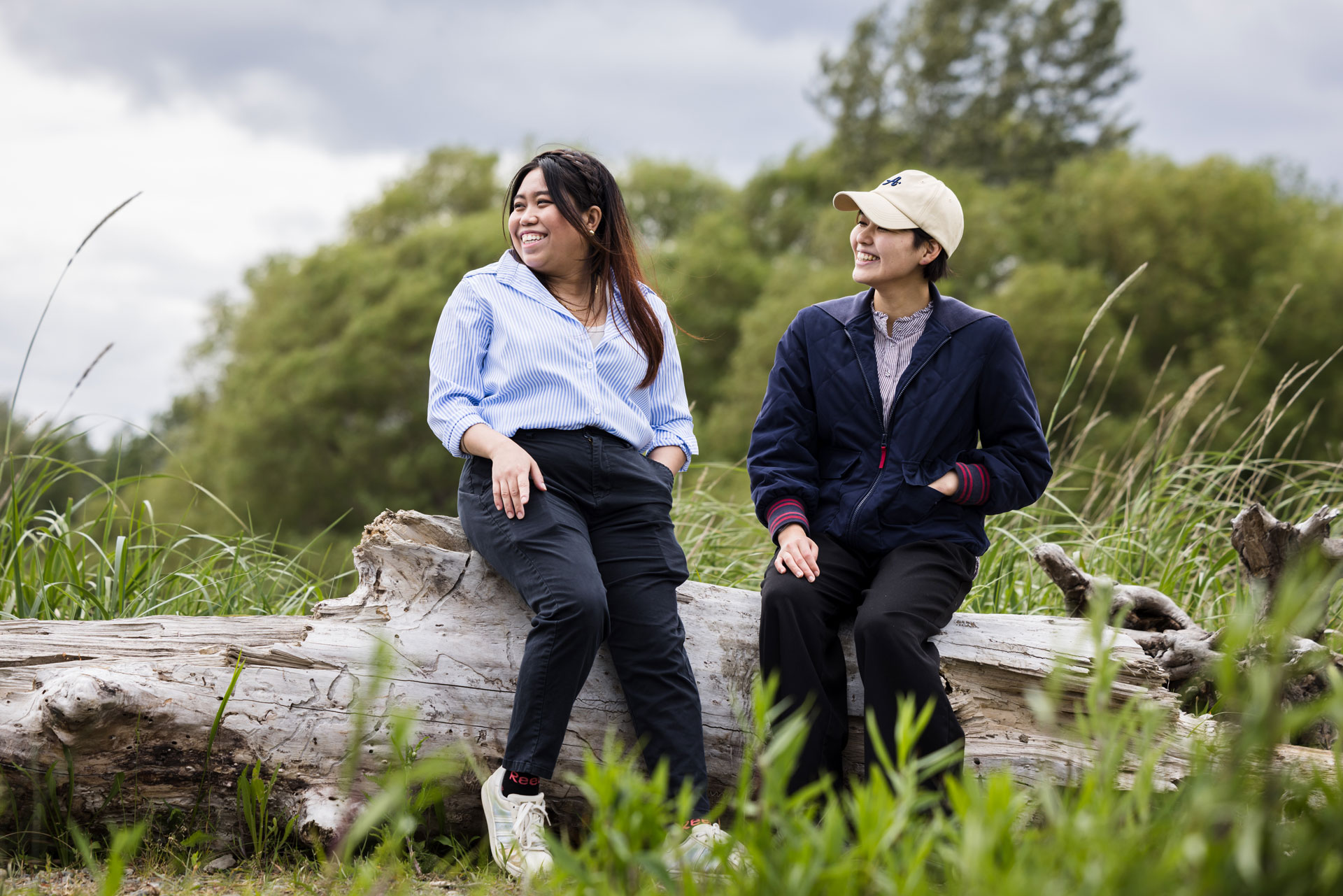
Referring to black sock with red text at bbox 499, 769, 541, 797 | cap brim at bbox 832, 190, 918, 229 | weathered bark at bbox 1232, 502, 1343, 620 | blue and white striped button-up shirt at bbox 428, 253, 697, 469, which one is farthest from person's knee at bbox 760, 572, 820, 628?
weathered bark at bbox 1232, 502, 1343, 620

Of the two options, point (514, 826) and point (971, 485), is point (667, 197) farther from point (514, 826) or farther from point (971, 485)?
point (514, 826)

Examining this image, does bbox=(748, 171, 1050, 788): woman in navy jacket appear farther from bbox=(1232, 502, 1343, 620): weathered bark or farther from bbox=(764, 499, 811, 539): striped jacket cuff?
bbox=(1232, 502, 1343, 620): weathered bark

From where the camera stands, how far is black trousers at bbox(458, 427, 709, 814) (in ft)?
6.94

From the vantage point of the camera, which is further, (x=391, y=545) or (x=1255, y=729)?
(x=391, y=545)

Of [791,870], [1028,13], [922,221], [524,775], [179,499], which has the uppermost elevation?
[1028,13]

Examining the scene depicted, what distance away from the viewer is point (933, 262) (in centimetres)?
260

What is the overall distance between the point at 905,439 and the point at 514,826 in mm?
1253

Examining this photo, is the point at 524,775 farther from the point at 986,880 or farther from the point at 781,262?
the point at 781,262

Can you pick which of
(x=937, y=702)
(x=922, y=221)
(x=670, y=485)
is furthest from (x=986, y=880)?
(x=922, y=221)

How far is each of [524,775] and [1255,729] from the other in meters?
1.54

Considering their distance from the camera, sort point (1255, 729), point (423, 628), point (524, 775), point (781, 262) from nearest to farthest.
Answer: point (1255, 729)
point (524, 775)
point (423, 628)
point (781, 262)

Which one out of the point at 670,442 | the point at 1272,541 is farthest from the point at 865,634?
the point at 1272,541

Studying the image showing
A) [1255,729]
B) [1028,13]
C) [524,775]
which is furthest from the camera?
[1028,13]

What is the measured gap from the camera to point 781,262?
18.2 metres
